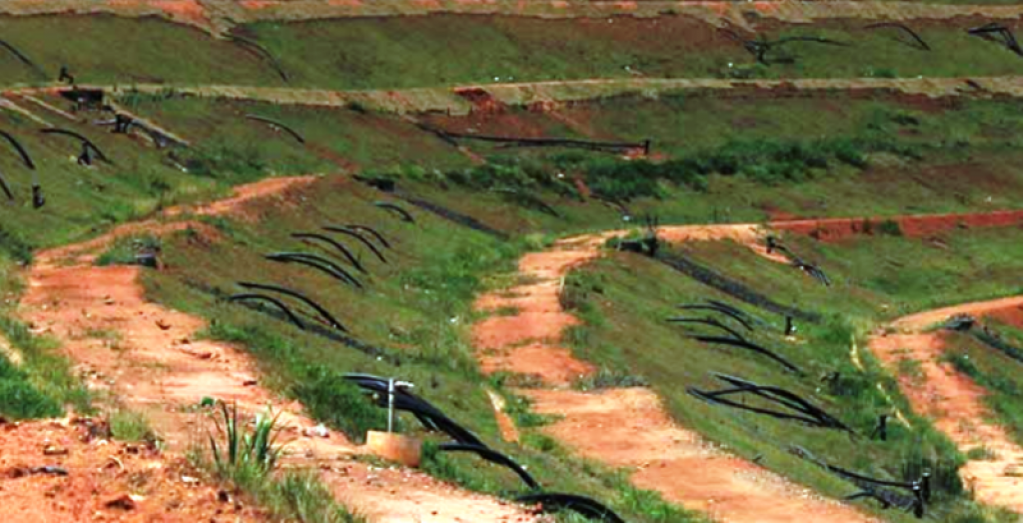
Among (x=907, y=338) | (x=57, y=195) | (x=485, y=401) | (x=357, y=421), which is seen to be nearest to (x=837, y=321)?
(x=907, y=338)

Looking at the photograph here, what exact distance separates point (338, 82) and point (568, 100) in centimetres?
703

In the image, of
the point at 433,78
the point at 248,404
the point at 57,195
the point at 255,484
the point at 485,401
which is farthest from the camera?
the point at 433,78

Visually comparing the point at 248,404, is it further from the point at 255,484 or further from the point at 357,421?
the point at 255,484

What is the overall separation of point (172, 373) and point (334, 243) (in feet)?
59.0

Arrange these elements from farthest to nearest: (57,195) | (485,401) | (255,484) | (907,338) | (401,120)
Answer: (401,120) < (907,338) < (57,195) < (485,401) < (255,484)

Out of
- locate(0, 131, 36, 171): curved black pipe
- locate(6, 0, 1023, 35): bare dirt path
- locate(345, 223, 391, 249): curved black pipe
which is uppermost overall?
locate(6, 0, 1023, 35): bare dirt path

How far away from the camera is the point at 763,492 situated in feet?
70.7

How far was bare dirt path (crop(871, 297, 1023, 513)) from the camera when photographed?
102 feet

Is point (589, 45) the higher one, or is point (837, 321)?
point (589, 45)

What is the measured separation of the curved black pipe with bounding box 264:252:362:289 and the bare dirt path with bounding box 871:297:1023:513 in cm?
895

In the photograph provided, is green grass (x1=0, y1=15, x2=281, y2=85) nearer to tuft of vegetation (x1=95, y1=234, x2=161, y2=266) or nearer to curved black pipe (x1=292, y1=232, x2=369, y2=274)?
curved black pipe (x1=292, y1=232, x2=369, y2=274)

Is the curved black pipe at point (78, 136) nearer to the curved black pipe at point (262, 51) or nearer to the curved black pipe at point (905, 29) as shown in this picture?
the curved black pipe at point (262, 51)

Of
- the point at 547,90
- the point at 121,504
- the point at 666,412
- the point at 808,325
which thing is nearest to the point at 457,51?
the point at 547,90

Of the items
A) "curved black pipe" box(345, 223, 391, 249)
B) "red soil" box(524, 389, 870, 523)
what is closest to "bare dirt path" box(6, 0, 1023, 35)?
"curved black pipe" box(345, 223, 391, 249)
